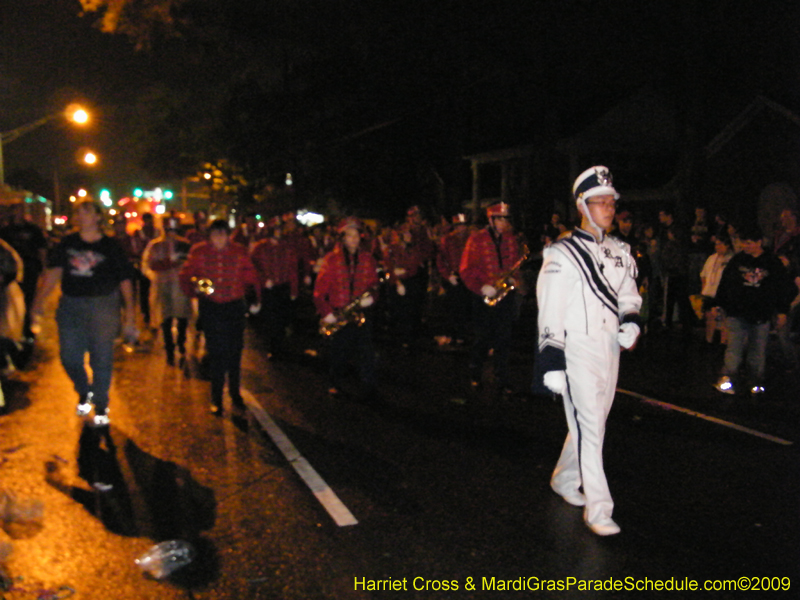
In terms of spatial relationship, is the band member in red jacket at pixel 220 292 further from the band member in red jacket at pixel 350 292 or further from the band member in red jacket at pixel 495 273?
the band member in red jacket at pixel 495 273

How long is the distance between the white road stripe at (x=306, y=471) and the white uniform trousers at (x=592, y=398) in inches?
59.3

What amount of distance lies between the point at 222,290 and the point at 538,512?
3966 mm

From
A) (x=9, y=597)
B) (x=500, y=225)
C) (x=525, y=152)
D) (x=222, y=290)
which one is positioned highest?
(x=525, y=152)

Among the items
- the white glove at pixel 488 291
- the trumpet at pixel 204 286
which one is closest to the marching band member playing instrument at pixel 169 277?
the trumpet at pixel 204 286

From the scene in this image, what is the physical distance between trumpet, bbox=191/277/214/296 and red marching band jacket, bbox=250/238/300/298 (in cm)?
306

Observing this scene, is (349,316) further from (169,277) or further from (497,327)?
(169,277)

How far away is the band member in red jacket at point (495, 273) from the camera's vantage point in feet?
27.2

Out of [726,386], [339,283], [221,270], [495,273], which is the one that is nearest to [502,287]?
[495,273]

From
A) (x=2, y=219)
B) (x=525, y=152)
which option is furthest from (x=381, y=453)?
Answer: (x=525, y=152)

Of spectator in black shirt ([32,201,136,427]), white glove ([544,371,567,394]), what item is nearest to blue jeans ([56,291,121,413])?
spectator in black shirt ([32,201,136,427])

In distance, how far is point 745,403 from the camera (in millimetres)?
8094

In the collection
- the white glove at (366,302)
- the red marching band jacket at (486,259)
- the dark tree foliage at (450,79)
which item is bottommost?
the white glove at (366,302)

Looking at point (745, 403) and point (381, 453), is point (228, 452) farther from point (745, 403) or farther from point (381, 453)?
point (745, 403)

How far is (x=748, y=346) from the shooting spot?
28.0ft
